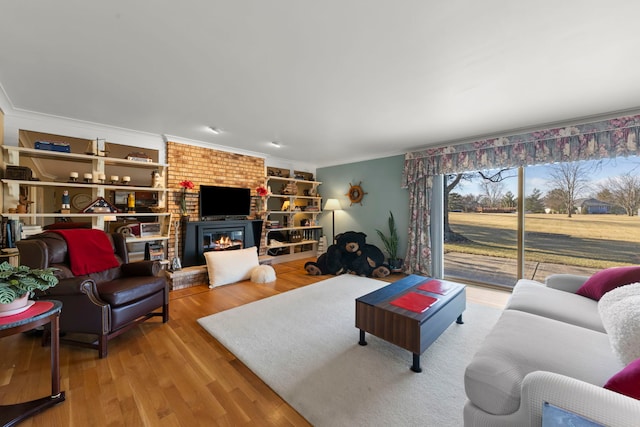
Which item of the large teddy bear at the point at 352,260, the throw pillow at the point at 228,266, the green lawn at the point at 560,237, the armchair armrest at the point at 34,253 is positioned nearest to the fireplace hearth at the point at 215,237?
the throw pillow at the point at 228,266

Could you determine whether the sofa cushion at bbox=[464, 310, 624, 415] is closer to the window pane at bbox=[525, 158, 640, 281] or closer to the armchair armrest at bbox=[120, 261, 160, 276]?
the window pane at bbox=[525, 158, 640, 281]

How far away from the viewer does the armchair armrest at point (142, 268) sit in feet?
8.29

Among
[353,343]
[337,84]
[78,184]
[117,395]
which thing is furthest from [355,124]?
[78,184]


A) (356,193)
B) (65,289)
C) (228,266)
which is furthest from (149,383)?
(356,193)

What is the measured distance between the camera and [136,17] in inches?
56.4

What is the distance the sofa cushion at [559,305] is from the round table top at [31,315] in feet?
10.1

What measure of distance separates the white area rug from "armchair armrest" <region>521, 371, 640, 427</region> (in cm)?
64

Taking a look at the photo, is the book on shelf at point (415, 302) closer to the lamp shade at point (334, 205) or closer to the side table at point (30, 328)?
the side table at point (30, 328)

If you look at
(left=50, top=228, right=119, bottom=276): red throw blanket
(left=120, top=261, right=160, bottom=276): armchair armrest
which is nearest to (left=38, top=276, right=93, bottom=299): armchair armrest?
(left=50, top=228, right=119, bottom=276): red throw blanket

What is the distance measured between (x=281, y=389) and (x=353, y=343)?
2.53 ft

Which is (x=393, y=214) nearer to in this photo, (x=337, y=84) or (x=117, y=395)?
(x=337, y=84)

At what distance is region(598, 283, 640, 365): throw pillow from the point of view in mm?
1070

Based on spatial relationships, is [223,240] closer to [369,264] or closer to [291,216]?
[291,216]

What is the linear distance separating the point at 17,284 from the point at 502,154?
16.1 ft
